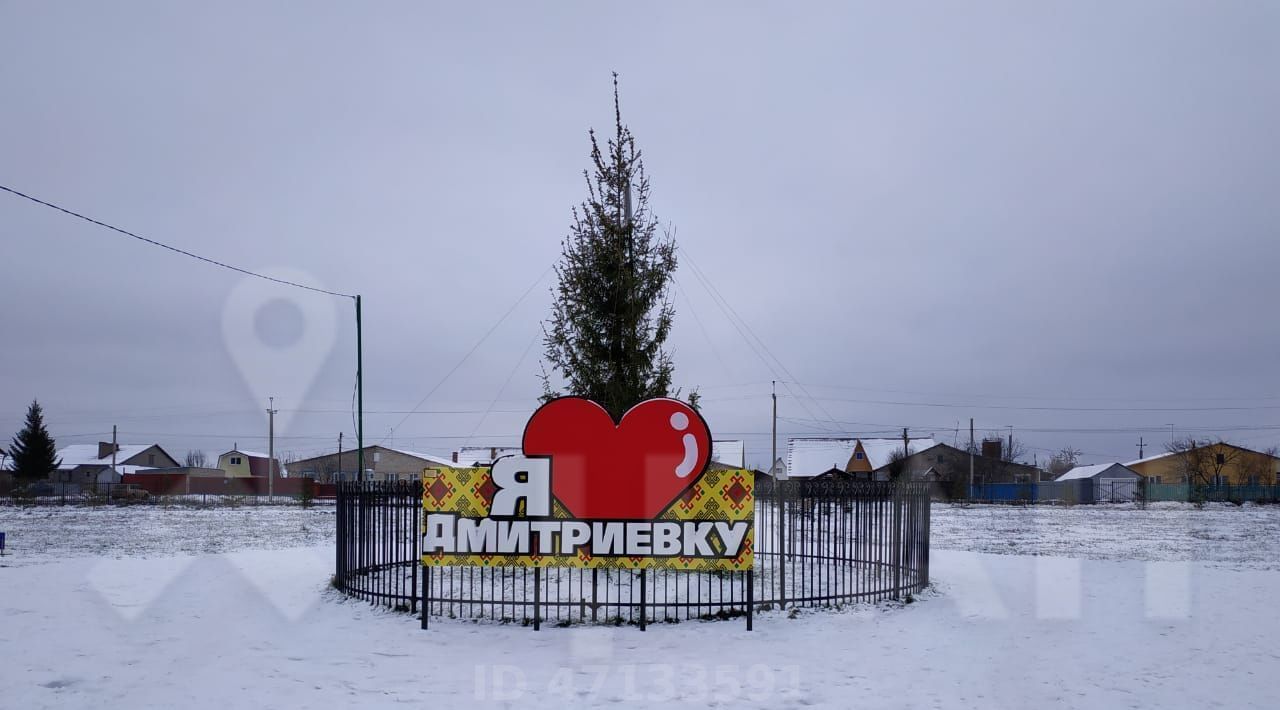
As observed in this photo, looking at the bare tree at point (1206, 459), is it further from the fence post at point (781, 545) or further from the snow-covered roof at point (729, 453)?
the fence post at point (781, 545)

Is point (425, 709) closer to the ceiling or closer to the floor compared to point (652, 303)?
closer to the floor

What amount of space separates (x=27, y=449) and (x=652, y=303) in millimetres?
75540

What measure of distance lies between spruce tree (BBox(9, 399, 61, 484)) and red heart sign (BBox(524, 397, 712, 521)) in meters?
75.6

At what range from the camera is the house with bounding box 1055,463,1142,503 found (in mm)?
68275

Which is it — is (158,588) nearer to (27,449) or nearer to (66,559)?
(66,559)

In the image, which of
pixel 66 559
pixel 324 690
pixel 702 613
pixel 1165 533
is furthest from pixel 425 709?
pixel 1165 533

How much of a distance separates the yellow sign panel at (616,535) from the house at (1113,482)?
203 feet

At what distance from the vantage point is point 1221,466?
238 feet

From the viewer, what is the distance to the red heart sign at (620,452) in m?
11.6

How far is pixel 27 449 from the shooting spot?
232 ft

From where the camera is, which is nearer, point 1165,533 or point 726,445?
point 1165,533

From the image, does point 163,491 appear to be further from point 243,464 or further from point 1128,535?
point 1128,535

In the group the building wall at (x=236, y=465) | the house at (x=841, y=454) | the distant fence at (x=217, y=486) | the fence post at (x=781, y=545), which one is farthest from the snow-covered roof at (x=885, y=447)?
the fence post at (x=781, y=545)

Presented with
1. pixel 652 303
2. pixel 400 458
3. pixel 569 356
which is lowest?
pixel 400 458
